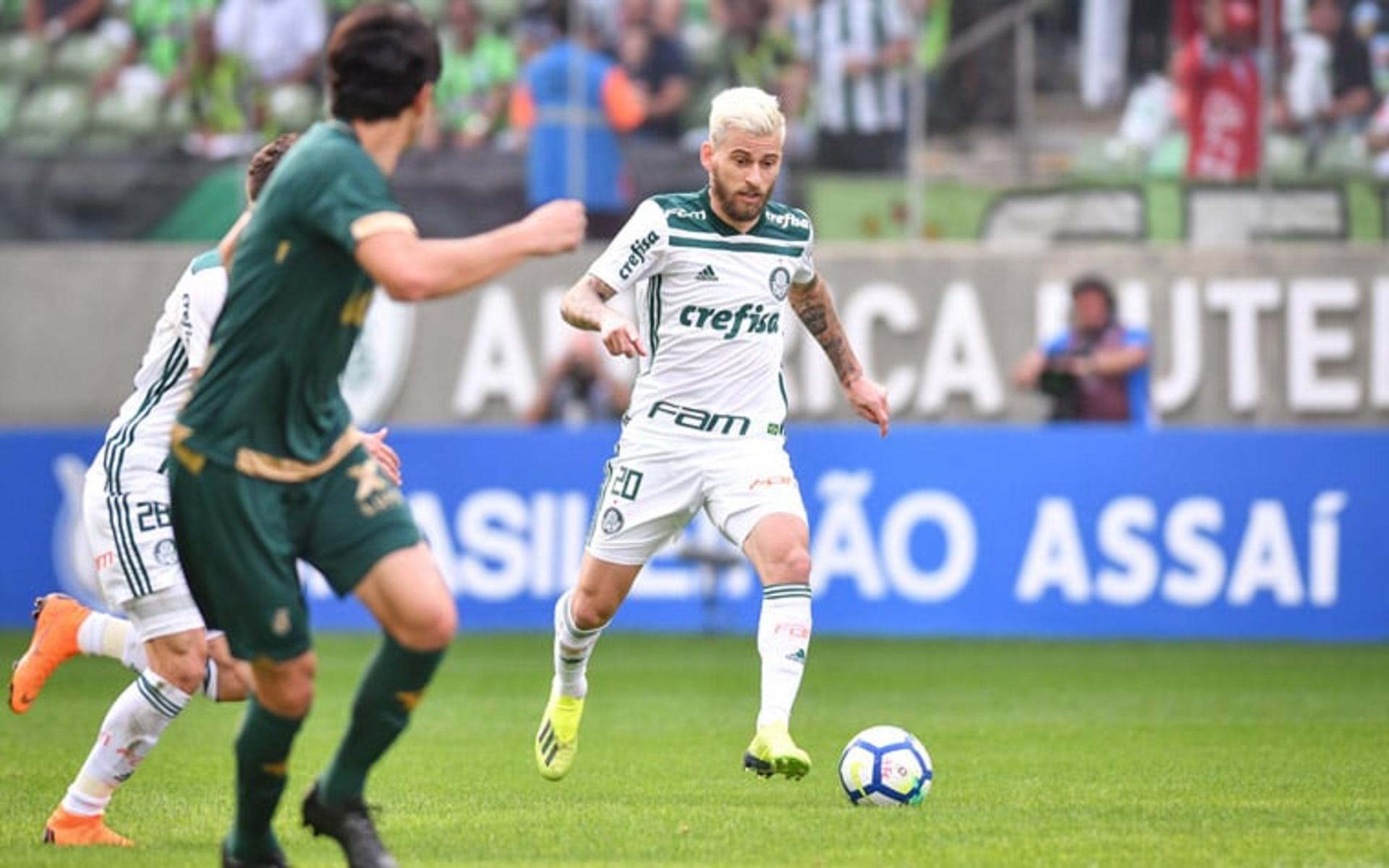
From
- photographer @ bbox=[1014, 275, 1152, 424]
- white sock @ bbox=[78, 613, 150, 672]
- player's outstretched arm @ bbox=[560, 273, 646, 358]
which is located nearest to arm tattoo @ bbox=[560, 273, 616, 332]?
player's outstretched arm @ bbox=[560, 273, 646, 358]

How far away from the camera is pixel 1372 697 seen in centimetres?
1420

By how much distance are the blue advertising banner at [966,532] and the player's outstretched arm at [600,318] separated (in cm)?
899

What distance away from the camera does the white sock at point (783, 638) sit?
9.46 metres

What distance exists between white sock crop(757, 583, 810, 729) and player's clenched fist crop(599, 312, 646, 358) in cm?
118

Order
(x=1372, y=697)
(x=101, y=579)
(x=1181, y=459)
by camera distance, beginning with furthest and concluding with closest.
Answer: (x=1181, y=459)
(x=1372, y=697)
(x=101, y=579)

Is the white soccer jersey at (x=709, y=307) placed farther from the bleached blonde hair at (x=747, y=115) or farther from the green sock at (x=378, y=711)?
Result: the green sock at (x=378, y=711)

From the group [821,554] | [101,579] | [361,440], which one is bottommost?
[821,554]

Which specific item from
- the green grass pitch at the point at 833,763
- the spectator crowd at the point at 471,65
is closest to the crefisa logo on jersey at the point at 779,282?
the green grass pitch at the point at 833,763

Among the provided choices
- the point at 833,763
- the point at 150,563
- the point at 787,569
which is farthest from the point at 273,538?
the point at 833,763

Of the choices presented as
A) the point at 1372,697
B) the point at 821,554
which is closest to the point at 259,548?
the point at 1372,697

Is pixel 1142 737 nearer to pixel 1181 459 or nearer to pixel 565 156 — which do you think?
pixel 1181 459

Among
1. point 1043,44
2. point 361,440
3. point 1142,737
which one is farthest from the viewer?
point 1043,44

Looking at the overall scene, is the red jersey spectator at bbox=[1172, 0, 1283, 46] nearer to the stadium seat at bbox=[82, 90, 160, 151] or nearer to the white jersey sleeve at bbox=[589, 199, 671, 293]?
the stadium seat at bbox=[82, 90, 160, 151]

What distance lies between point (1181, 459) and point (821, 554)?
2.67 metres
